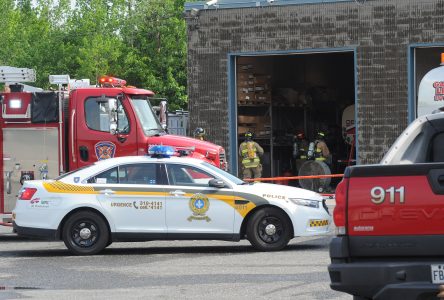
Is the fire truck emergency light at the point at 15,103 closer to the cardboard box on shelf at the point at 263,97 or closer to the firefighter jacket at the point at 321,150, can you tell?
the firefighter jacket at the point at 321,150

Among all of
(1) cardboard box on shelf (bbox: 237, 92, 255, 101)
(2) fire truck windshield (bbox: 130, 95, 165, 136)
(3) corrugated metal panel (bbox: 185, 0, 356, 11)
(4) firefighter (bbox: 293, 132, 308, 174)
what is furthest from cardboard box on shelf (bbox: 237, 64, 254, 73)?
(2) fire truck windshield (bbox: 130, 95, 165, 136)

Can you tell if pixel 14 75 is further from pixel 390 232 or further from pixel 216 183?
pixel 390 232

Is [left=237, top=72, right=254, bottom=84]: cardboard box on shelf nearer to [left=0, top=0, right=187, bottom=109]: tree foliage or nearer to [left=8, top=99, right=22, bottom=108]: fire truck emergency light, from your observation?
[left=8, top=99, right=22, bottom=108]: fire truck emergency light

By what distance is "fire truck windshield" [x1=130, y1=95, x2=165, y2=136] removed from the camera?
749 inches

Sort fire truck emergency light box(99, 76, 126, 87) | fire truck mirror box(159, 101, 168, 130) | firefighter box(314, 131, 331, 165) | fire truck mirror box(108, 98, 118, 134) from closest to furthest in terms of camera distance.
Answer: fire truck mirror box(108, 98, 118, 134), fire truck emergency light box(99, 76, 126, 87), fire truck mirror box(159, 101, 168, 130), firefighter box(314, 131, 331, 165)

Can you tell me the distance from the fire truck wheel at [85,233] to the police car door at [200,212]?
38.5 inches

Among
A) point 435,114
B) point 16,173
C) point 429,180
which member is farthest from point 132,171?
point 429,180

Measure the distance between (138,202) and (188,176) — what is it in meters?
0.82

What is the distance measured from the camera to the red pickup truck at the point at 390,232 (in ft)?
25.9

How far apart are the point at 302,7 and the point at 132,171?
15079mm

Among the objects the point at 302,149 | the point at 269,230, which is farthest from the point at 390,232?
the point at 302,149

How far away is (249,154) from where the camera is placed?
29297 millimetres

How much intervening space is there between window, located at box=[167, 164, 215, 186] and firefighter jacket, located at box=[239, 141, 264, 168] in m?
13.0

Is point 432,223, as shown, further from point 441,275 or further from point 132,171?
point 132,171
